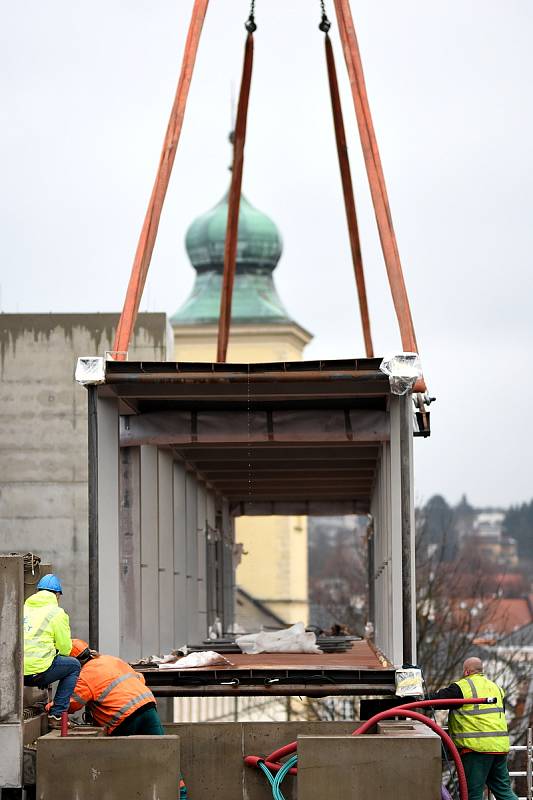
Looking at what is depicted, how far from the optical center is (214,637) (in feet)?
90.6

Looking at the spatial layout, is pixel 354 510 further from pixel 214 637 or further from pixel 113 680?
pixel 113 680

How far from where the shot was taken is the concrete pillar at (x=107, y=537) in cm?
1674

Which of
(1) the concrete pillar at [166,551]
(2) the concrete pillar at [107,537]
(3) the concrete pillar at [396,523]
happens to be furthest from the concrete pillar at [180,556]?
(3) the concrete pillar at [396,523]

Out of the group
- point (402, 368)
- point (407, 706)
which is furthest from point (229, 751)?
point (402, 368)

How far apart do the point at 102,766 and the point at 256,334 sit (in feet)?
237

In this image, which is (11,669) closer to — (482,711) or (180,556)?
(482,711)

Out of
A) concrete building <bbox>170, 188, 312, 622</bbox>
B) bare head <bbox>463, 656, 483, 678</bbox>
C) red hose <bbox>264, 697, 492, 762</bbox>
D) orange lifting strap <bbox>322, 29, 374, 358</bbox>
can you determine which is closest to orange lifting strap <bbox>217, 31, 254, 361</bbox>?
orange lifting strap <bbox>322, 29, 374, 358</bbox>

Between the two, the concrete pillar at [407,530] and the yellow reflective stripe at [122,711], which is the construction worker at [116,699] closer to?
the yellow reflective stripe at [122,711]

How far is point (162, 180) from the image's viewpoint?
67.4 ft

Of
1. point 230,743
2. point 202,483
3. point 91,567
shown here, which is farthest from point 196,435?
point 202,483

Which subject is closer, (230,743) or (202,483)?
(230,743)

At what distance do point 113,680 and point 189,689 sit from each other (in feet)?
6.70

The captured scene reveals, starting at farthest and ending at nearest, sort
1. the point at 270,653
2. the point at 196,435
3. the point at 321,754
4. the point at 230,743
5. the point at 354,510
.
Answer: the point at 354,510 → the point at 270,653 → the point at 196,435 → the point at 230,743 → the point at 321,754

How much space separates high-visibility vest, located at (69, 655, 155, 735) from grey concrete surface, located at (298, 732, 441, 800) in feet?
5.28
